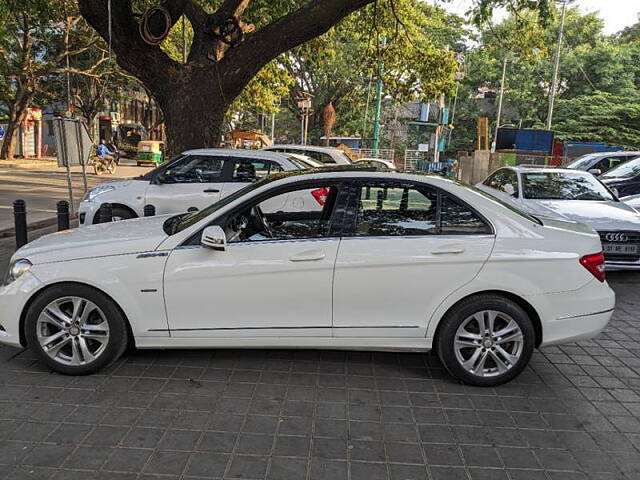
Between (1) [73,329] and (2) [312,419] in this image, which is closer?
(2) [312,419]

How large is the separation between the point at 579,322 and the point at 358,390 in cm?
166

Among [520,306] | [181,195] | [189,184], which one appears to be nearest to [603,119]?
[189,184]

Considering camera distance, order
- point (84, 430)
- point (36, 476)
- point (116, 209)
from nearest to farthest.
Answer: point (36, 476) < point (84, 430) < point (116, 209)

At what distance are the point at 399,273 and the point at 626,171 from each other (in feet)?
32.4

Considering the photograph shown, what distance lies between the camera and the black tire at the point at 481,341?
13.1 feet

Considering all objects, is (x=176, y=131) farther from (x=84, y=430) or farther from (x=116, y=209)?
(x=84, y=430)

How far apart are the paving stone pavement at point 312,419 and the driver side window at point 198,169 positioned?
406 centimetres

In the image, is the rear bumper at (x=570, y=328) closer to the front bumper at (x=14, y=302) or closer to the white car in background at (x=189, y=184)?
the front bumper at (x=14, y=302)

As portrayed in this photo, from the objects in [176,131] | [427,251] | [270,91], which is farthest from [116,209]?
[270,91]

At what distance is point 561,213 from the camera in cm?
741

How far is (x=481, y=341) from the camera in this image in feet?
13.2

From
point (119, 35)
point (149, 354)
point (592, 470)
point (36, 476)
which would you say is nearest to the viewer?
point (36, 476)

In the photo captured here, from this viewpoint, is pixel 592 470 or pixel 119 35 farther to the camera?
pixel 119 35

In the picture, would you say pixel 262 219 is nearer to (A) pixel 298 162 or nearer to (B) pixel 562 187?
(A) pixel 298 162
